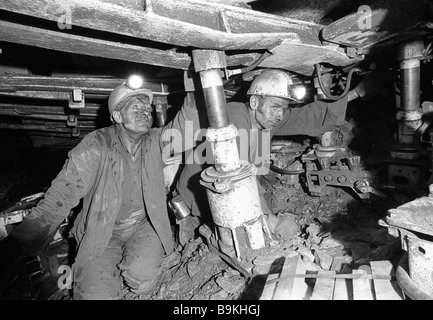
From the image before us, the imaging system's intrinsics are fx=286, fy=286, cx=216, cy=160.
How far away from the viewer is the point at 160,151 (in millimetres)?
3709

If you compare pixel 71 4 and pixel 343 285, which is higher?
pixel 71 4

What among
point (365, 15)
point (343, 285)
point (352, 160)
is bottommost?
point (343, 285)

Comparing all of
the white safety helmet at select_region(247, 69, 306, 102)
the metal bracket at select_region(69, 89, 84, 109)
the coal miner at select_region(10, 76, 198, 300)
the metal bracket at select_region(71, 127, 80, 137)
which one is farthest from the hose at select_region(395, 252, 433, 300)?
the metal bracket at select_region(71, 127, 80, 137)

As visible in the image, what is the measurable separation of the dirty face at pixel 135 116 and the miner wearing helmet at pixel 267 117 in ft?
2.39

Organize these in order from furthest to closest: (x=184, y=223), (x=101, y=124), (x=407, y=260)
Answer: (x=101, y=124) → (x=184, y=223) → (x=407, y=260)

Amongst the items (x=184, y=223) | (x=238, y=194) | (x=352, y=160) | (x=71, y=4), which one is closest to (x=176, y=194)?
(x=184, y=223)

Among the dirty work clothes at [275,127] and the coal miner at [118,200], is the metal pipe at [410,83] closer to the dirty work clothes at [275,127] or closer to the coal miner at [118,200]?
the dirty work clothes at [275,127]

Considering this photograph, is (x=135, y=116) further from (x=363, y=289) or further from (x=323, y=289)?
(x=363, y=289)

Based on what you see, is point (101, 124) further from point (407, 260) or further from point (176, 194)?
point (407, 260)

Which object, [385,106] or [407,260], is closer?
[407,260]

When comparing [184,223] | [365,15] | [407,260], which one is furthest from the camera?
[184,223]

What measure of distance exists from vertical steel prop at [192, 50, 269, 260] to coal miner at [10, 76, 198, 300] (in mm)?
677

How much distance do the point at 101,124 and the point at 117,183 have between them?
2371 mm

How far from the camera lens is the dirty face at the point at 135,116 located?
3.31 metres
